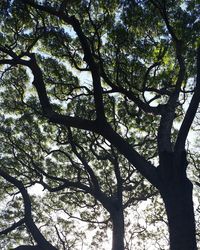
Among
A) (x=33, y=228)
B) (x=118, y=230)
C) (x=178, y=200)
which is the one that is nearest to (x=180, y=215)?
(x=178, y=200)

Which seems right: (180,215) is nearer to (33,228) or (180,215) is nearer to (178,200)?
(178,200)

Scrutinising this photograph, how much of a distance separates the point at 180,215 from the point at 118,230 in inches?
248

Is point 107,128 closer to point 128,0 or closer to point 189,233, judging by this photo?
point 189,233

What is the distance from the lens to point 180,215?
23.1 ft

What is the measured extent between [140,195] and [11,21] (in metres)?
10.6

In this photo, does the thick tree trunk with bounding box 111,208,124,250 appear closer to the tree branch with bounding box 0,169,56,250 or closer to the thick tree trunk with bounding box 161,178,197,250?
the tree branch with bounding box 0,169,56,250

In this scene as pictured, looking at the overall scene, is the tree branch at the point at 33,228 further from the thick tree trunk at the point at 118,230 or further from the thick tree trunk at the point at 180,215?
the thick tree trunk at the point at 180,215

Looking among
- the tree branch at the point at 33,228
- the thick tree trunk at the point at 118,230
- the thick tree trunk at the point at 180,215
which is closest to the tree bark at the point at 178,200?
the thick tree trunk at the point at 180,215

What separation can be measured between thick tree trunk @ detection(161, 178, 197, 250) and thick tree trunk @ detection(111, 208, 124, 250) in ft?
18.8

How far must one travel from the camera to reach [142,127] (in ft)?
45.6

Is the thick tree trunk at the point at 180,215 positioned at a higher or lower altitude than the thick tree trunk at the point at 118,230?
lower

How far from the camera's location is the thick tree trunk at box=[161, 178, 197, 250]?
22.3 ft

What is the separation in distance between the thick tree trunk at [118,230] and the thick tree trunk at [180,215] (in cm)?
574

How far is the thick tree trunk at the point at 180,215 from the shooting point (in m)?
6.80
